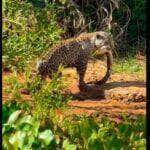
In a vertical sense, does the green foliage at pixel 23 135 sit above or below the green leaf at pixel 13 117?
below

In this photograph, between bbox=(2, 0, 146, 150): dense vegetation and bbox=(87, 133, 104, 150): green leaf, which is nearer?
bbox=(87, 133, 104, 150): green leaf

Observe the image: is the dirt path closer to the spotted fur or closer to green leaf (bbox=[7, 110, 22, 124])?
the spotted fur

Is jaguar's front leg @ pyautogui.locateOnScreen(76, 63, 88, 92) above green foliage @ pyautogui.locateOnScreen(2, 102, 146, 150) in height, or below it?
above

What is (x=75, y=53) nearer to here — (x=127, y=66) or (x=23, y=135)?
(x=127, y=66)

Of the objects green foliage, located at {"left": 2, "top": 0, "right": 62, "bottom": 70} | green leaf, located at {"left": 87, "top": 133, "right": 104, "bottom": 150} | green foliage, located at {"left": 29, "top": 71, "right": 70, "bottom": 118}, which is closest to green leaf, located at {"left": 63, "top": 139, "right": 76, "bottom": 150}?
green leaf, located at {"left": 87, "top": 133, "right": 104, "bottom": 150}

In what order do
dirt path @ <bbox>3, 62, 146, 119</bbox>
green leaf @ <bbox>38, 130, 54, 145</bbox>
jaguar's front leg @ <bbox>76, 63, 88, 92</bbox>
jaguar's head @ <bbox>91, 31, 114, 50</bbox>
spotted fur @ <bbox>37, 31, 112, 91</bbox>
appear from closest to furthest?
green leaf @ <bbox>38, 130, 54, 145</bbox> → dirt path @ <bbox>3, 62, 146, 119</bbox> → spotted fur @ <bbox>37, 31, 112, 91</bbox> → jaguar's front leg @ <bbox>76, 63, 88, 92</bbox> → jaguar's head @ <bbox>91, 31, 114, 50</bbox>

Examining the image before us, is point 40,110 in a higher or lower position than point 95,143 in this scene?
higher

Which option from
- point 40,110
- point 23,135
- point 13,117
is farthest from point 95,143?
point 40,110

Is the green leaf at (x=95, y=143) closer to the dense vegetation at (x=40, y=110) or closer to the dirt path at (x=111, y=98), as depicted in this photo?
the dense vegetation at (x=40, y=110)

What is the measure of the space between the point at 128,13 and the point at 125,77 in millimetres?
2377

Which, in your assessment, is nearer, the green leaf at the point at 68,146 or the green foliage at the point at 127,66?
the green leaf at the point at 68,146

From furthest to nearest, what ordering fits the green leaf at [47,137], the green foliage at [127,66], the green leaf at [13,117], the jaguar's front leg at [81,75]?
the green foliage at [127,66] → the jaguar's front leg at [81,75] → the green leaf at [13,117] → the green leaf at [47,137]

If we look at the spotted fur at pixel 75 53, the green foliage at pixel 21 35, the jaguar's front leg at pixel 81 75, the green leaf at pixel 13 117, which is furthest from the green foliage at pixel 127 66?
the green leaf at pixel 13 117

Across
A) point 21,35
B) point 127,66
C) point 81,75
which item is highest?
point 21,35
